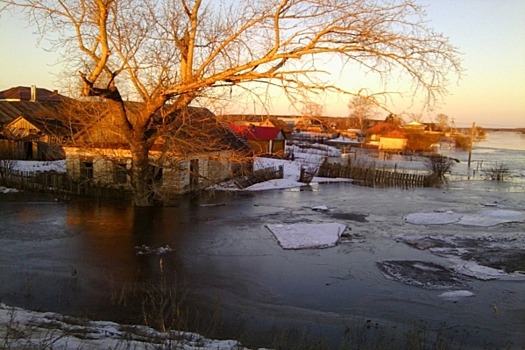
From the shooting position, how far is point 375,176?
124ft

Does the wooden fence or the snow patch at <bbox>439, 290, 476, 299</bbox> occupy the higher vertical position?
the wooden fence

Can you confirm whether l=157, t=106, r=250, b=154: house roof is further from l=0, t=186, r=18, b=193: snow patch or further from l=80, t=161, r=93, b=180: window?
l=0, t=186, r=18, b=193: snow patch

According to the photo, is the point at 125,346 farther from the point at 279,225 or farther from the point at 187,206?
the point at 187,206

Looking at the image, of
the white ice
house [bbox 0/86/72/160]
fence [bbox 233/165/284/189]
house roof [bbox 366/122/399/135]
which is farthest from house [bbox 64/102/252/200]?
house roof [bbox 366/122/399/135]

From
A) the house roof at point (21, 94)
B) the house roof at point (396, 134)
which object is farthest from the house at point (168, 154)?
the house roof at point (396, 134)

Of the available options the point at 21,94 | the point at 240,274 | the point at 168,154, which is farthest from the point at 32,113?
the point at 240,274

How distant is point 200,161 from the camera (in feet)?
86.4

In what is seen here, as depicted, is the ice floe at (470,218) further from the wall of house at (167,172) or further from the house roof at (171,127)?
the house roof at (171,127)

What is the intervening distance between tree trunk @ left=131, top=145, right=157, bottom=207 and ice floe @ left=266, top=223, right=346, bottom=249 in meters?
6.31

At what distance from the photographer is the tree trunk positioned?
65.7 feet

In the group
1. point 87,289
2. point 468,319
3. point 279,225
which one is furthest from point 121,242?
point 468,319

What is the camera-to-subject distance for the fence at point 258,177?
29.5 m

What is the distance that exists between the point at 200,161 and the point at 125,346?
68.6 feet

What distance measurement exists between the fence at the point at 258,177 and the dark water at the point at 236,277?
26.4 feet
